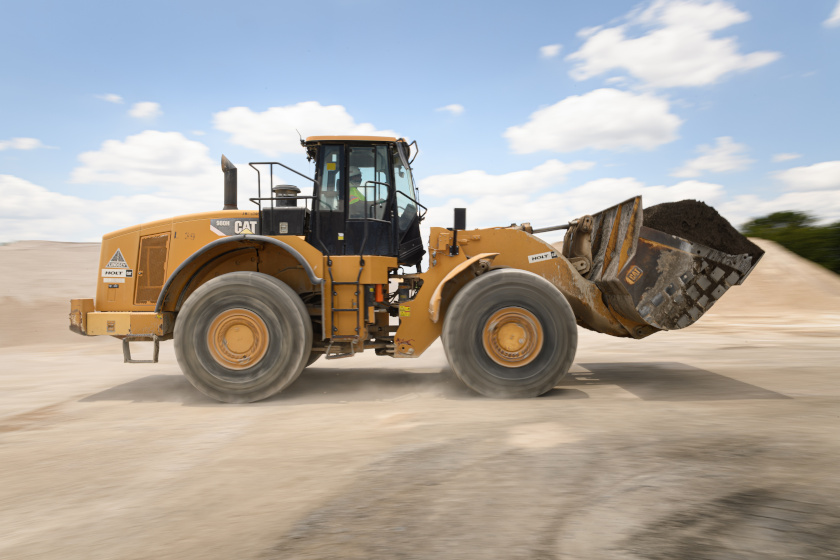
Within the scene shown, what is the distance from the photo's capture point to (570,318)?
566cm

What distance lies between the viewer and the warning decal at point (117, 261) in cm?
633

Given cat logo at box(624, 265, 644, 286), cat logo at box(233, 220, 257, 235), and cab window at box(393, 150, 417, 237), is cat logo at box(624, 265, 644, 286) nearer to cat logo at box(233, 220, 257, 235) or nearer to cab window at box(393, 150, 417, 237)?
cab window at box(393, 150, 417, 237)

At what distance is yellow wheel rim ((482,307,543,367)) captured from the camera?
568 cm

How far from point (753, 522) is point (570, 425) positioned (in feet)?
5.71

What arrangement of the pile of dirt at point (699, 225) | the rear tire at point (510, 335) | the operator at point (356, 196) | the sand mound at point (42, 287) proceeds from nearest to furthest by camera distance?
the rear tire at point (510, 335) → the pile of dirt at point (699, 225) → the operator at point (356, 196) → the sand mound at point (42, 287)

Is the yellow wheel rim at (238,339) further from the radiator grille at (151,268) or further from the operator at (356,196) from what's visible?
the operator at (356,196)

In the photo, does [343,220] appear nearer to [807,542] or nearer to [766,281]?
[807,542]

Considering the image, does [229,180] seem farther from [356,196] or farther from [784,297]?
[784,297]

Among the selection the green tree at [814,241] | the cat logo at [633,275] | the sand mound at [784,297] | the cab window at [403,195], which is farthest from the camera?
the green tree at [814,241]

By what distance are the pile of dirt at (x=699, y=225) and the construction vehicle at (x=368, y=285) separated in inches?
6.1

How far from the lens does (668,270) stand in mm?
5785

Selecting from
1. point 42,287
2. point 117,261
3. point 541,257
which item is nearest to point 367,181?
point 541,257

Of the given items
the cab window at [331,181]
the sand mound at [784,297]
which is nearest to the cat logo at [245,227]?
the cab window at [331,181]

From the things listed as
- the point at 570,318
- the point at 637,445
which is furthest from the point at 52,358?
the point at 637,445
